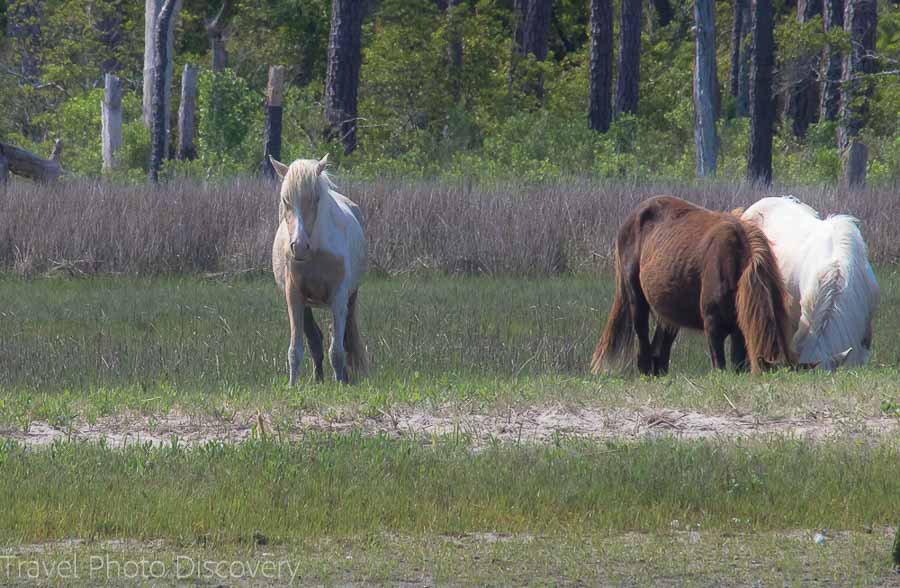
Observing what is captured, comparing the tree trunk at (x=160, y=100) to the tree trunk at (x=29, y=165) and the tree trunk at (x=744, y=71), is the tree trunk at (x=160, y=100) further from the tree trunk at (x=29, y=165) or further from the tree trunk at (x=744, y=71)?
the tree trunk at (x=744, y=71)

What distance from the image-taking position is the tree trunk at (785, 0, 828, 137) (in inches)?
1304

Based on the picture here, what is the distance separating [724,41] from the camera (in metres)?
56.0

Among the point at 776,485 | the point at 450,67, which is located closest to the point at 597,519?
the point at 776,485

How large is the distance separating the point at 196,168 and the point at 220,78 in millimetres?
4866

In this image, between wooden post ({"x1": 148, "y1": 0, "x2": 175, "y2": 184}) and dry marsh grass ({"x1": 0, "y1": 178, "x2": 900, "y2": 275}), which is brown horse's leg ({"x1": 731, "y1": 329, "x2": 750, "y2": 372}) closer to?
dry marsh grass ({"x1": 0, "y1": 178, "x2": 900, "y2": 275})

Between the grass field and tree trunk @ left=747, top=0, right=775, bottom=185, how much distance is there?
18.2 metres

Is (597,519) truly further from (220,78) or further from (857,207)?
(220,78)

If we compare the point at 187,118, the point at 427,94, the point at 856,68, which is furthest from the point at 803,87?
the point at 187,118

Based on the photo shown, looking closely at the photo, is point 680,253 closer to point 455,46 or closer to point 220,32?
point 455,46

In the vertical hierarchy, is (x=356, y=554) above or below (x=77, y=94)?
below

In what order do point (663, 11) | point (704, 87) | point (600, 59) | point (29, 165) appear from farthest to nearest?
point (663, 11), point (600, 59), point (704, 87), point (29, 165)

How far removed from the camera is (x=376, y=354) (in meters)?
13.1

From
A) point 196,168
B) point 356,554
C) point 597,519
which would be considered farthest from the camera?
point 196,168

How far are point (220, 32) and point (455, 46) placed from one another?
12524 millimetres
